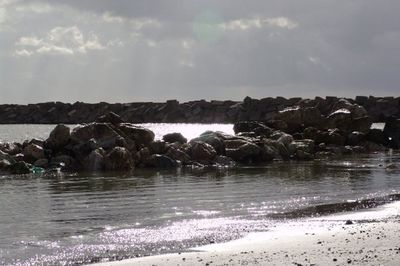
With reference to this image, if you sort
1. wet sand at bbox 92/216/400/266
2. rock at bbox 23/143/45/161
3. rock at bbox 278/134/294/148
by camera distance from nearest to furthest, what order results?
wet sand at bbox 92/216/400/266, rock at bbox 23/143/45/161, rock at bbox 278/134/294/148

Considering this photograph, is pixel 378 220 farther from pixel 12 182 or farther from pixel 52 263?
pixel 12 182

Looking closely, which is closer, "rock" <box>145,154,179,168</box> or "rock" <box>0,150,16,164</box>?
"rock" <box>0,150,16,164</box>

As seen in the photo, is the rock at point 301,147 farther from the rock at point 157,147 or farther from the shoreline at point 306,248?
the shoreline at point 306,248

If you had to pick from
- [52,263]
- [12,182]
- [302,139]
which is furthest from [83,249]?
[302,139]

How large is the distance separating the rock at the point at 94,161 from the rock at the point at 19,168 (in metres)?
3.81

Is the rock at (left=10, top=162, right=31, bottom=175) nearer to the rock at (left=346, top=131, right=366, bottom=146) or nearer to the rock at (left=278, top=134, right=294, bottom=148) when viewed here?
the rock at (left=278, top=134, right=294, bottom=148)

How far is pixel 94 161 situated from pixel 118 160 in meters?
1.52

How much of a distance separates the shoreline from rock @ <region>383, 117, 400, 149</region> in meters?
50.2

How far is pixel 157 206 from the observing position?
2097 centimetres

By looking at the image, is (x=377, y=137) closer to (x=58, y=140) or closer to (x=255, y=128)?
(x=255, y=128)

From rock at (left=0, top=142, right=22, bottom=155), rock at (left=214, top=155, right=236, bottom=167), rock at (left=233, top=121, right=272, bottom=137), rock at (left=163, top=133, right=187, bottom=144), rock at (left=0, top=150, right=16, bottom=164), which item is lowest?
rock at (left=214, top=155, right=236, bottom=167)

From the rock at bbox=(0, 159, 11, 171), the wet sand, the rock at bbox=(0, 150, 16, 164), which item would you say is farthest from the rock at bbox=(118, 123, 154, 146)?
the wet sand

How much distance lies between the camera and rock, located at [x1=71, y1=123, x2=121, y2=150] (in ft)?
128

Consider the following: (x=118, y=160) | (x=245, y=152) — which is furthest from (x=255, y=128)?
(x=118, y=160)
